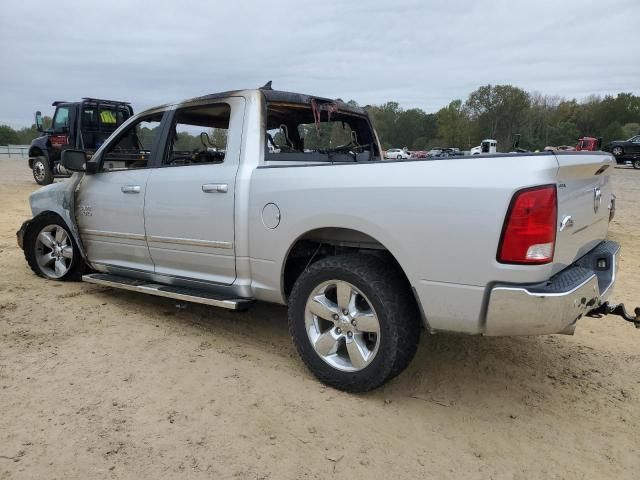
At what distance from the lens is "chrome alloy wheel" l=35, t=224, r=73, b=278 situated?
16.8ft

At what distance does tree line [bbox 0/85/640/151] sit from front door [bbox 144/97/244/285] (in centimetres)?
5355

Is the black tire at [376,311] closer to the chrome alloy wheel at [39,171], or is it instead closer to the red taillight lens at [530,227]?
the red taillight lens at [530,227]

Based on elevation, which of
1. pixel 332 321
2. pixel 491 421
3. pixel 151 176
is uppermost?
pixel 151 176

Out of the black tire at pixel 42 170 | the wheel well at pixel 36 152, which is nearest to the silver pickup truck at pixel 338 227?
the black tire at pixel 42 170

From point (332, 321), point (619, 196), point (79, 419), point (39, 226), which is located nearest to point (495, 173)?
point (332, 321)

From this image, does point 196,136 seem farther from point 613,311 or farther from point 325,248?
point 613,311

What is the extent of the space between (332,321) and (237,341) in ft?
3.63

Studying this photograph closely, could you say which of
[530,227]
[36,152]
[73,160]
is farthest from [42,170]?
[530,227]

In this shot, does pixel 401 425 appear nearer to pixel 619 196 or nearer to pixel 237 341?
pixel 237 341

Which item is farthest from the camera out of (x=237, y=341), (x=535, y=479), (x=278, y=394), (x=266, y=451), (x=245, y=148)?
(x=237, y=341)

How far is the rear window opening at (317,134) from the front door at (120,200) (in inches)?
40.4

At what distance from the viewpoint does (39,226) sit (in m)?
5.21

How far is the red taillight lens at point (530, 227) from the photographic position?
238 centimetres

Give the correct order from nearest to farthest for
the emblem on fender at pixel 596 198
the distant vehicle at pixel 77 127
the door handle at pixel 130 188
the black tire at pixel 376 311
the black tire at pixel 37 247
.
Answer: the black tire at pixel 376 311, the emblem on fender at pixel 596 198, the door handle at pixel 130 188, the black tire at pixel 37 247, the distant vehicle at pixel 77 127
